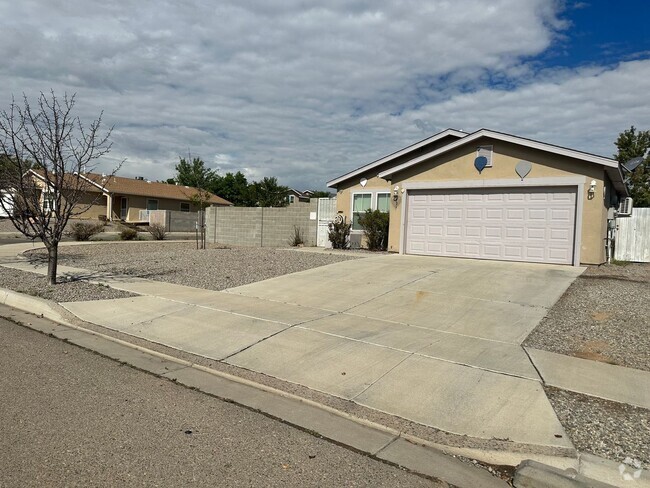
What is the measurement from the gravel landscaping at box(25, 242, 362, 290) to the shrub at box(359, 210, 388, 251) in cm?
208

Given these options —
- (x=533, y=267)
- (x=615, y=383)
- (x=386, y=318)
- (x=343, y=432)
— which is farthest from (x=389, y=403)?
(x=533, y=267)

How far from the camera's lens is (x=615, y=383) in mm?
5371

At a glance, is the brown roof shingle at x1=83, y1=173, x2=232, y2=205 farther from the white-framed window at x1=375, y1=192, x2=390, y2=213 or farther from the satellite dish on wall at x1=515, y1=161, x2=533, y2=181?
the satellite dish on wall at x1=515, y1=161, x2=533, y2=181

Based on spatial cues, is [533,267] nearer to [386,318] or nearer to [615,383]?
[386,318]

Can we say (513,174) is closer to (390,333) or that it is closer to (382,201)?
(382,201)

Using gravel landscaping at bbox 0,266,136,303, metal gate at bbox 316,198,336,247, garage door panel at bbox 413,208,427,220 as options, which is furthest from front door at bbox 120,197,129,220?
garage door panel at bbox 413,208,427,220

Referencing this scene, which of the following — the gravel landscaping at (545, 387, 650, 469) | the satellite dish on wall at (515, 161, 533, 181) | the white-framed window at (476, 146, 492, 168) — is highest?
the white-framed window at (476, 146, 492, 168)

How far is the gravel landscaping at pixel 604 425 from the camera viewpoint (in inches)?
157

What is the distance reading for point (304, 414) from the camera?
4.68 m

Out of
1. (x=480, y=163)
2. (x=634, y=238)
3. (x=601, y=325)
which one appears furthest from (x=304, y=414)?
(x=634, y=238)

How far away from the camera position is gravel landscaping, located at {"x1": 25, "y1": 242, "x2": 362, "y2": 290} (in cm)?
1170

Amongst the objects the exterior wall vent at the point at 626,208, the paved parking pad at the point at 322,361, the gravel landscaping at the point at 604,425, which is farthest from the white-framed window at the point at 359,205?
the gravel landscaping at the point at 604,425

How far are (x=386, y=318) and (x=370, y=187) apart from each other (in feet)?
40.8

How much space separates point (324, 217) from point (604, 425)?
1740 cm
